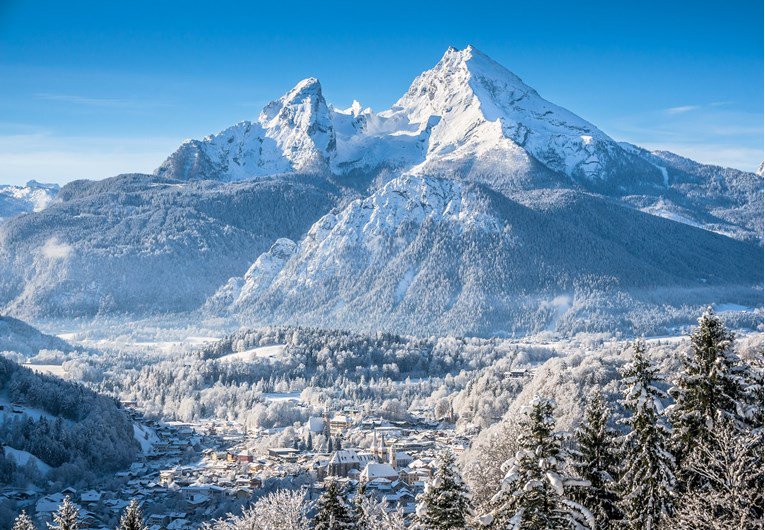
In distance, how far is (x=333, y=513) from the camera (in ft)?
136

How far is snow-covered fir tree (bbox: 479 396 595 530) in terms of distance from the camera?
31.3 m

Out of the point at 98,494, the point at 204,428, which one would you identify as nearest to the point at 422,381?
the point at 204,428

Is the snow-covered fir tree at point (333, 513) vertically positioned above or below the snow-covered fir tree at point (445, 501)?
below

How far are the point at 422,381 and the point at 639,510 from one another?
505 ft

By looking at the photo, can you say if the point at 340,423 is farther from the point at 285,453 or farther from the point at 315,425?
the point at 285,453

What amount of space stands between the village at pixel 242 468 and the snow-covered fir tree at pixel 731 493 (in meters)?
40.4

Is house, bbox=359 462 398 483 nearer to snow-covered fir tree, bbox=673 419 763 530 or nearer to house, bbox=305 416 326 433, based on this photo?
house, bbox=305 416 326 433

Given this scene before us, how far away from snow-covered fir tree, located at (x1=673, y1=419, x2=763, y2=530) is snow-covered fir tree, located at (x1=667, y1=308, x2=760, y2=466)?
3549 millimetres

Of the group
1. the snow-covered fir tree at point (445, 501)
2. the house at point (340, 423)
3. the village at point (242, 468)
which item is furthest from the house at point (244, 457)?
the snow-covered fir tree at point (445, 501)

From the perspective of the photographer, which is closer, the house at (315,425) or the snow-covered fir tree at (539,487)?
the snow-covered fir tree at (539,487)

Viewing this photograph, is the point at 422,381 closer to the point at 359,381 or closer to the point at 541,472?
the point at 359,381

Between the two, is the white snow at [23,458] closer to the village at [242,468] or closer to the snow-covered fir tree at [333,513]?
the village at [242,468]

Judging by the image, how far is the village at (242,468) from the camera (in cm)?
9056

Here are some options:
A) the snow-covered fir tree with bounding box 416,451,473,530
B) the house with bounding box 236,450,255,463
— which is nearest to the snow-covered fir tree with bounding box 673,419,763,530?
the snow-covered fir tree with bounding box 416,451,473,530
